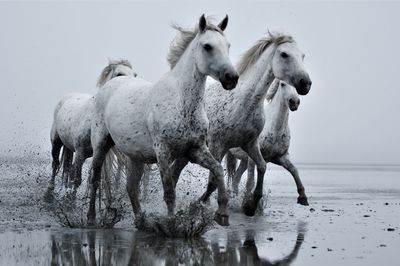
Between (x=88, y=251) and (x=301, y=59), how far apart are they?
4181 mm

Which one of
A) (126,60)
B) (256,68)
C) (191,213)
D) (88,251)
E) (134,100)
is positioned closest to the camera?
(88,251)

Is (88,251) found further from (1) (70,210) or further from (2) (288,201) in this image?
(2) (288,201)

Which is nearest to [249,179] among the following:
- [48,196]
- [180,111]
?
[48,196]

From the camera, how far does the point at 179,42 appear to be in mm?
8875

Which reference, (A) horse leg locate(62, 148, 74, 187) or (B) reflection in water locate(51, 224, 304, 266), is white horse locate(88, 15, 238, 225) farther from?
(A) horse leg locate(62, 148, 74, 187)

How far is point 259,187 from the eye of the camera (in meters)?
10.1

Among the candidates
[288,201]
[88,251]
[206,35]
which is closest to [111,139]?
[206,35]

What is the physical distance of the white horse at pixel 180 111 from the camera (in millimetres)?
8109

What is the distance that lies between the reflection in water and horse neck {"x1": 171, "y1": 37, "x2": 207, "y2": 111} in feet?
4.96

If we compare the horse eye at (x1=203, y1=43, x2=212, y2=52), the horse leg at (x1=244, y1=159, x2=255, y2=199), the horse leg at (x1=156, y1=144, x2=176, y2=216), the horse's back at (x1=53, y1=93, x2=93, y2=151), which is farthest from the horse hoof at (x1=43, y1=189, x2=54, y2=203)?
the horse eye at (x1=203, y1=43, x2=212, y2=52)

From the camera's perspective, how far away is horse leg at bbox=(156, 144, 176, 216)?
8.18 meters

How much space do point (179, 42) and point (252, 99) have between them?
4.64ft

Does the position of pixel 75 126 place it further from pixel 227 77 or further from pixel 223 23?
pixel 227 77

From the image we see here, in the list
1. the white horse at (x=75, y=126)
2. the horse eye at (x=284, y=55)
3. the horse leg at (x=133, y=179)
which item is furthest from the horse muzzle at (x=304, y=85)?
the white horse at (x=75, y=126)
